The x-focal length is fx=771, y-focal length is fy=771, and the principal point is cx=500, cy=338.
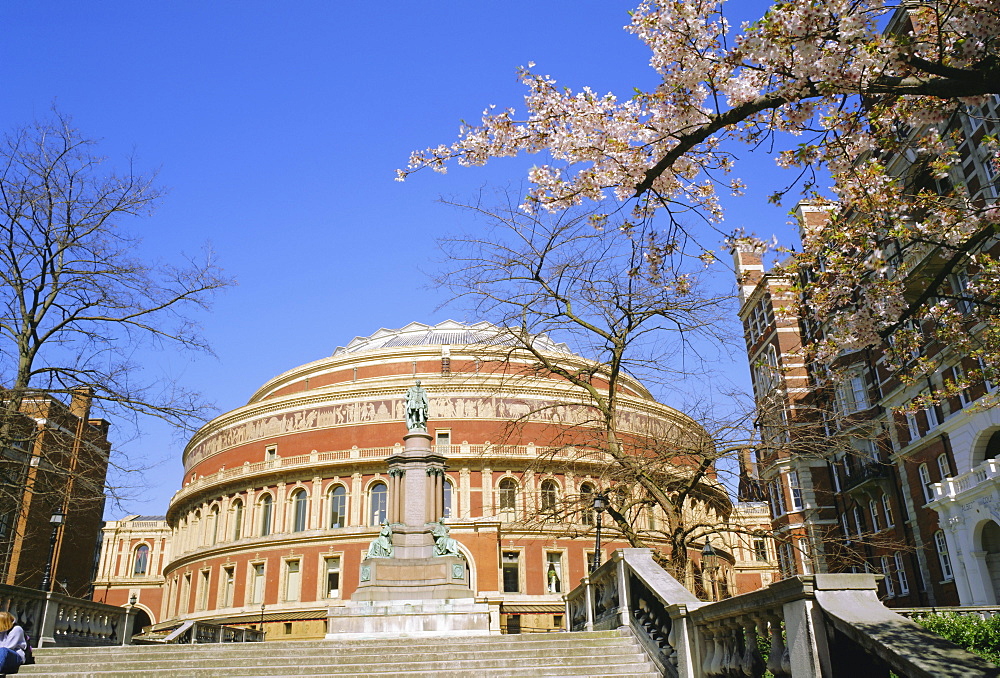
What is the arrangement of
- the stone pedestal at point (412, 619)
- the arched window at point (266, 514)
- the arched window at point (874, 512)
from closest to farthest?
1. the stone pedestal at point (412, 619)
2. the arched window at point (874, 512)
3. the arched window at point (266, 514)

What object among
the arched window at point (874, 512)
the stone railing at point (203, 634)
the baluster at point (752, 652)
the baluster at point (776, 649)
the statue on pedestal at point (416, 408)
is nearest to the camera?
the baluster at point (776, 649)

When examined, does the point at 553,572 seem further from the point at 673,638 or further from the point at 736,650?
the point at 736,650

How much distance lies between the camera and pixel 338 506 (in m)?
45.2

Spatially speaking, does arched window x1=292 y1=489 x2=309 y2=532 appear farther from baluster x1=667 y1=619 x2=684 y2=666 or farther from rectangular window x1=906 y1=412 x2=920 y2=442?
baluster x1=667 y1=619 x2=684 y2=666

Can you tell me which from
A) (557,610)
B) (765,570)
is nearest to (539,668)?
(557,610)

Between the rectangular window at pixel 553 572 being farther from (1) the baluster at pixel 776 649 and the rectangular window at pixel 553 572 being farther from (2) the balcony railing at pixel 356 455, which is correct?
(1) the baluster at pixel 776 649

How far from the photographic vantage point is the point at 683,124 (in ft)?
25.7

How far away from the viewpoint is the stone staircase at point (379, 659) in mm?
9977

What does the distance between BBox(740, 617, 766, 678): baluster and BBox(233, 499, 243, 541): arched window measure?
45202 mm

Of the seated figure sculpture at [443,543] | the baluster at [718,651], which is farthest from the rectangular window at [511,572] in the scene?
the baluster at [718,651]

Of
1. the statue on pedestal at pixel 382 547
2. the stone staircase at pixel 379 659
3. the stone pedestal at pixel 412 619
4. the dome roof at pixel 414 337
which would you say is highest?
the dome roof at pixel 414 337

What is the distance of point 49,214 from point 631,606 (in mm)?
14614

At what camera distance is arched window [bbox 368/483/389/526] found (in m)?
44.3

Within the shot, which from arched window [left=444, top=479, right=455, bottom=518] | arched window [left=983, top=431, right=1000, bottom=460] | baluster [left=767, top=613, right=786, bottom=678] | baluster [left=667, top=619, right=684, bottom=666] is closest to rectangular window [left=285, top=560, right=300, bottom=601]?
arched window [left=444, top=479, right=455, bottom=518]
